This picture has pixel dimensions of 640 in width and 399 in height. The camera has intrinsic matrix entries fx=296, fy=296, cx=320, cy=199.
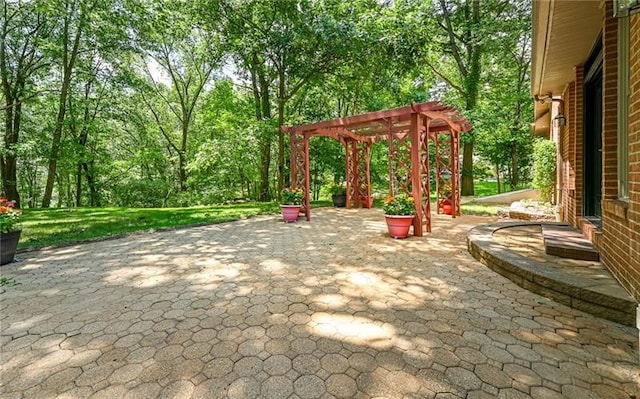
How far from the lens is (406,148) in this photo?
775 centimetres

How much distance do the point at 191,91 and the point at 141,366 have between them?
1920cm

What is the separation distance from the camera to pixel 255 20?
10305 millimetres

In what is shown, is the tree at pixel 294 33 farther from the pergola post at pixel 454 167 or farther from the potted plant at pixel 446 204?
the potted plant at pixel 446 204

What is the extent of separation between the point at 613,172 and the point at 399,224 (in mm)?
2920

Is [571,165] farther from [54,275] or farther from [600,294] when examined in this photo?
[54,275]

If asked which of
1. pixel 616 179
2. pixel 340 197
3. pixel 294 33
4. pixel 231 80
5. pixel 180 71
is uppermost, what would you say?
pixel 180 71

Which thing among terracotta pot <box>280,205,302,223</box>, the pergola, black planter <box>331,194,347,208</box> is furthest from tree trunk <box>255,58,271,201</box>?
terracotta pot <box>280,205,302,223</box>

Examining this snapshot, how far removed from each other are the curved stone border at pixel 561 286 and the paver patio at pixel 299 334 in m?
A: 0.08

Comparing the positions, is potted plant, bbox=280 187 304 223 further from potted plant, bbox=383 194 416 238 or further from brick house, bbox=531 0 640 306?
brick house, bbox=531 0 640 306

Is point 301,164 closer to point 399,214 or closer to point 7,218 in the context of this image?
point 399,214

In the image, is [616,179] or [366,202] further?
[366,202]

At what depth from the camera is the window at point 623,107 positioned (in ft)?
8.73

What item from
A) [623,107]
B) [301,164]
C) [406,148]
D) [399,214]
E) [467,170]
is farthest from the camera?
[467,170]

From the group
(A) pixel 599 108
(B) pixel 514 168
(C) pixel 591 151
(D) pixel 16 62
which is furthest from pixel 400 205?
(D) pixel 16 62
